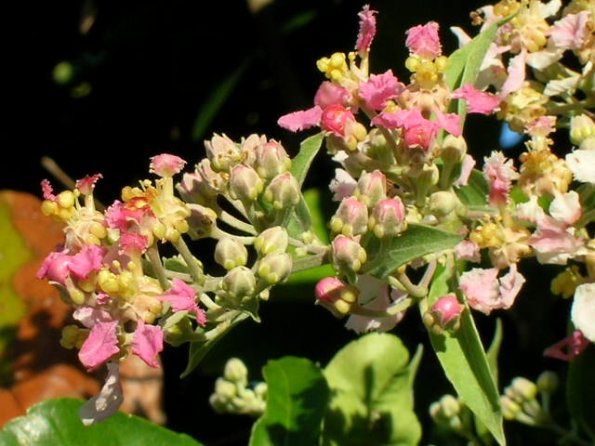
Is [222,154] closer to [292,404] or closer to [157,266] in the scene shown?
[157,266]

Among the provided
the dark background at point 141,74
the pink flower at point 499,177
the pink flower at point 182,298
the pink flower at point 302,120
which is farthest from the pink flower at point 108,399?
the dark background at point 141,74

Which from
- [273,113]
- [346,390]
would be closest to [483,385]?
[346,390]

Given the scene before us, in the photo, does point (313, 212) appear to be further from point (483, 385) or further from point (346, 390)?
point (483, 385)

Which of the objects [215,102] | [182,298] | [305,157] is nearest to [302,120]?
[305,157]

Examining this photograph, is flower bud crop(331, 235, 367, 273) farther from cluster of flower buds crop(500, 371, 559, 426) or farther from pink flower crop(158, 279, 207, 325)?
cluster of flower buds crop(500, 371, 559, 426)

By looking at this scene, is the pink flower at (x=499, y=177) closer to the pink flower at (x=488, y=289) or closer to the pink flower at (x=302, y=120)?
the pink flower at (x=488, y=289)
